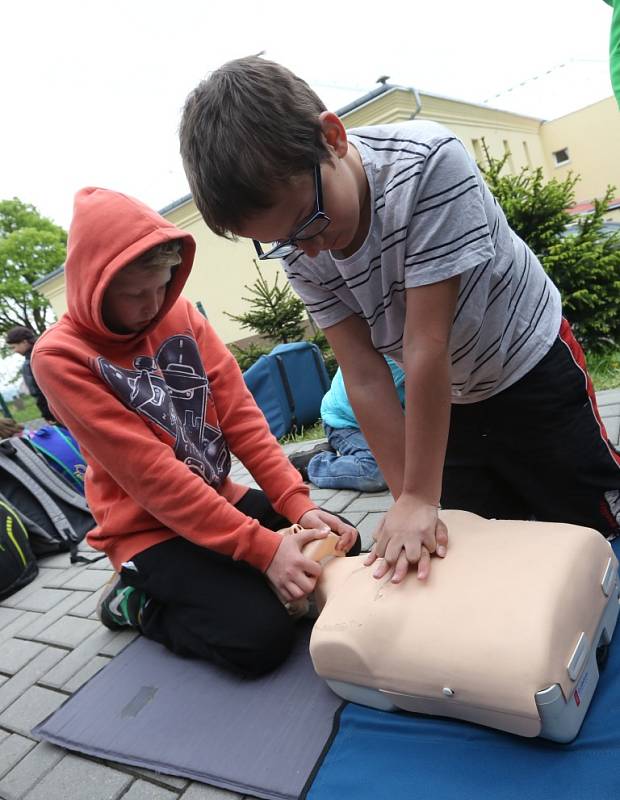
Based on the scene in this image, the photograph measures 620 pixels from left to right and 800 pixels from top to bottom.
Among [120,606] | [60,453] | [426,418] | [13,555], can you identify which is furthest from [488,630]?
[60,453]

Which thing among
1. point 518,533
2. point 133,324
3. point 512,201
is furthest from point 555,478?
point 512,201

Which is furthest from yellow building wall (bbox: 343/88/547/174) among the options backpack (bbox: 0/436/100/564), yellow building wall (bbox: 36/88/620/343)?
backpack (bbox: 0/436/100/564)

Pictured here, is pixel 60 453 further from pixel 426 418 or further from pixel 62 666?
pixel 426 418

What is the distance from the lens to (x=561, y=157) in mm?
27422

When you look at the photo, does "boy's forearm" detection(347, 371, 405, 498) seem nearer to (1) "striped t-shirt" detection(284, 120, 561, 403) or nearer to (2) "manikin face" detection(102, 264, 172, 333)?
(1) "striped t-shirt" detection(284, 120, 561, 403)

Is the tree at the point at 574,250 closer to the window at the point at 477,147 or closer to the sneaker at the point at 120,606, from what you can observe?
the sneaker at the point at 120,606

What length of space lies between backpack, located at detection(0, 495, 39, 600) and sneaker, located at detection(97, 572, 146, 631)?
1.13m

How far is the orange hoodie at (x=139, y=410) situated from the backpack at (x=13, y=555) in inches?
55.9

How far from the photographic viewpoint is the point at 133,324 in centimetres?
184

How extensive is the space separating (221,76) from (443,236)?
55cm

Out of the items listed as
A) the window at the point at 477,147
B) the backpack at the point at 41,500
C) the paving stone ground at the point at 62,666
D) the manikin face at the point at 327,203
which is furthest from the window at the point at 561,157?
the manikin face at the point at 327,203

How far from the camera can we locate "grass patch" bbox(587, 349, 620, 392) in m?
3.83

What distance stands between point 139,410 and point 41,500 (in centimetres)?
215

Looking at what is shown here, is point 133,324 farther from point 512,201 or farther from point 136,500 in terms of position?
point 512,201
